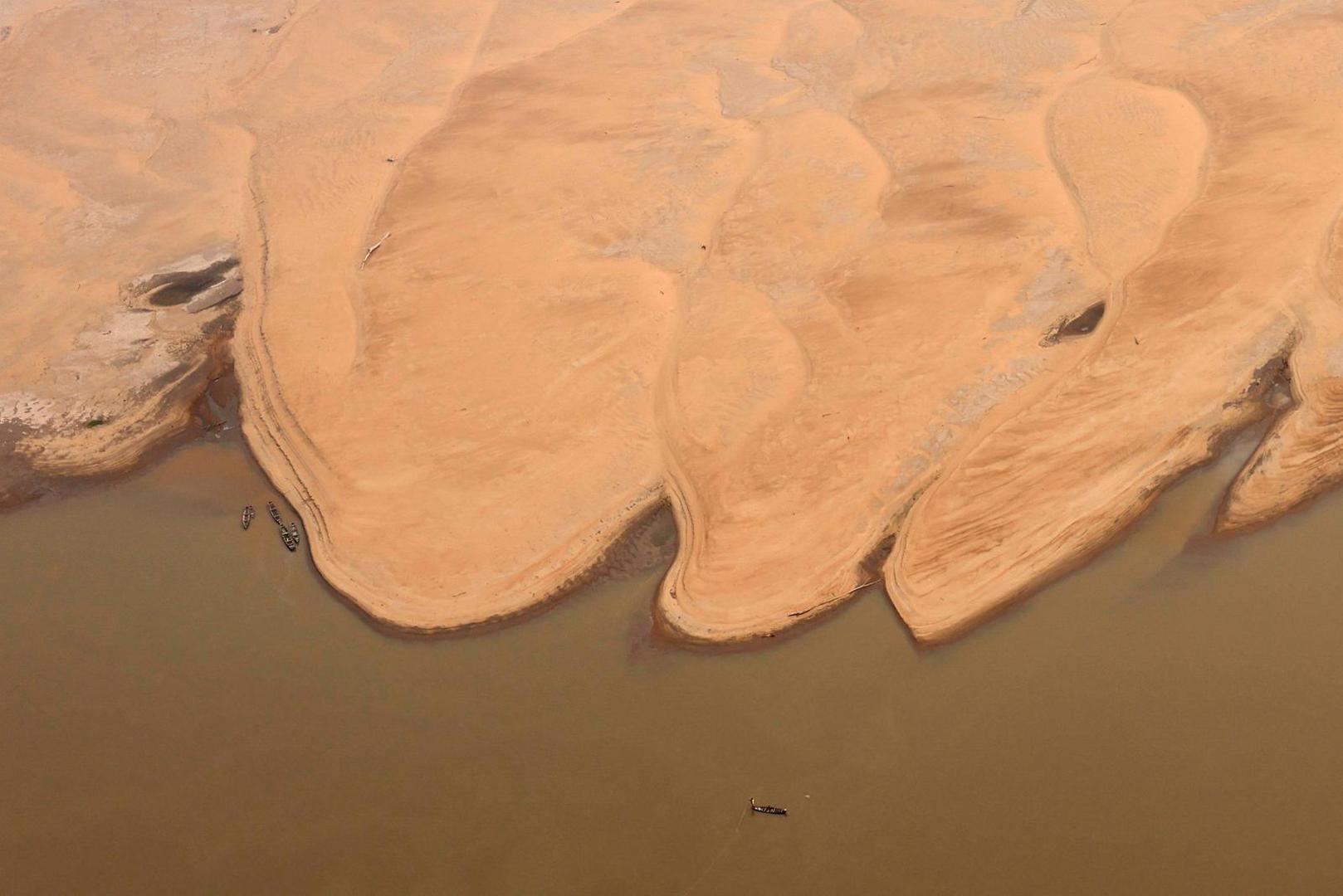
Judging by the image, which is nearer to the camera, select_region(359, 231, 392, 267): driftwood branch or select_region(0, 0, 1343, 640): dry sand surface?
select_region(0, 0, 1343, 640): dry sand surface

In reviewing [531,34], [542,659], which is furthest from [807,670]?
[531,34]

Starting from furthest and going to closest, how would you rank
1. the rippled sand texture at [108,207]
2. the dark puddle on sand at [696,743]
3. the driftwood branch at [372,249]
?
the driftwood branch at [372,249] → the rippled sand texture at [108,207] → the dark puddle on sand at [696,743]

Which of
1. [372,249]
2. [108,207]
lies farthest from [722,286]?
[108,207]

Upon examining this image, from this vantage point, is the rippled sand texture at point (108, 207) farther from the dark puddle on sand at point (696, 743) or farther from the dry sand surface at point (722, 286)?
the dark puddle on sand at point (696, 743)

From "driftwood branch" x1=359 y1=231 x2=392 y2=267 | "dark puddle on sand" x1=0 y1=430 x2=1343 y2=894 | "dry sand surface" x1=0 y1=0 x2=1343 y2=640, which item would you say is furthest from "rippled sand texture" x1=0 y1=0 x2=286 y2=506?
"dark puddle on sand" x1=0 y1=430 x2=1343 y2=894

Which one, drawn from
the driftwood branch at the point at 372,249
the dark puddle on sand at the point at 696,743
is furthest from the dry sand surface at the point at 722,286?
the dark puddle on sand at the point at 696,743

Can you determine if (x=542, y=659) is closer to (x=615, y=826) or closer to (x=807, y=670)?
(x=615, y=826)

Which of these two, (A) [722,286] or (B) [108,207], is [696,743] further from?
(B) [108,207]

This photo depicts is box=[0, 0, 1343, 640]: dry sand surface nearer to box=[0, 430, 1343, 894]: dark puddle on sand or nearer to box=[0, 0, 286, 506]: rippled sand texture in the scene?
box=[0, 0, 286, 506]: rippled sand texture
